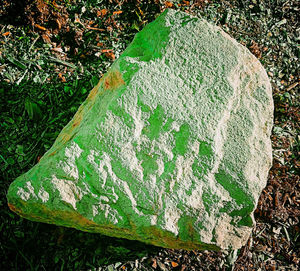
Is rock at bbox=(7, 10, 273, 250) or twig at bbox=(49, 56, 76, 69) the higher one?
twig at bbox=(49, 56, 76, 69)

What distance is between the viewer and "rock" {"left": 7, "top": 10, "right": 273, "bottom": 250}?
1.45m

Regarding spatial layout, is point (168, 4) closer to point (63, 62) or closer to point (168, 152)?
point (63, 62)

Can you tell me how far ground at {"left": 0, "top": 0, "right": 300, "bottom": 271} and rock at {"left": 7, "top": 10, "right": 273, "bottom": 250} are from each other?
0.42 metres

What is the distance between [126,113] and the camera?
1533 millimetres

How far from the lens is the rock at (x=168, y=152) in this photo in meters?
1.45

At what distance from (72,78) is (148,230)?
4.51ft

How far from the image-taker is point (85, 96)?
90.7 inches

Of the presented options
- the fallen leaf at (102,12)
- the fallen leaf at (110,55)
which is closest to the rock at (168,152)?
the fallen leaf at (110,55)

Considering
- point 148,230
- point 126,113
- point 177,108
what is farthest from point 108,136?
point 148,230

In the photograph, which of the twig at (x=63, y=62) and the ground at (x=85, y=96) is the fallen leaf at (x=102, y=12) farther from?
the twig at (x=63, y=62)

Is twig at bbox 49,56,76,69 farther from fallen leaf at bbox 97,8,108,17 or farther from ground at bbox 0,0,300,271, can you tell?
fallen leaf at bbox 97,8,108,17

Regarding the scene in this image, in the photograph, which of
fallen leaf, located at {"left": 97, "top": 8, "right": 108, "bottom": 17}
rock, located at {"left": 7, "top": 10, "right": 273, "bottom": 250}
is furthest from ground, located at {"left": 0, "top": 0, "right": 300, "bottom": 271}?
rock, located at {"left": 7, "top": 10, "right": 273, "bottom": 250}

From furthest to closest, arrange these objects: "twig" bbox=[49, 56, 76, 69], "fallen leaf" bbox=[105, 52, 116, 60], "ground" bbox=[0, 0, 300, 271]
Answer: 1. "fallen leaf" bbox=[105, 52, 116, 60]
2. "twig" bbox=[49, 56, 76, 69]
3. "ground" bbox=[0, 0, 300, 271]

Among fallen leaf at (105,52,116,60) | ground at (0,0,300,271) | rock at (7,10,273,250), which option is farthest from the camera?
fallen leaf at (105,52,116,60)
